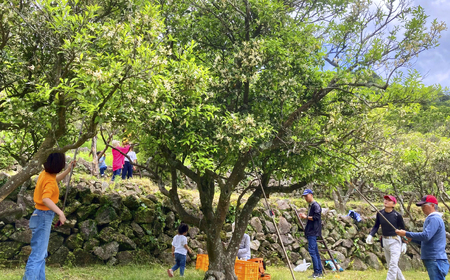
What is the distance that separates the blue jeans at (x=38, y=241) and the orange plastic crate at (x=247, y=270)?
177 inches

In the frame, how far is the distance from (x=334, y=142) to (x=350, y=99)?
1.09 metres

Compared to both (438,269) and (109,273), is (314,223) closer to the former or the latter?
(438,269)

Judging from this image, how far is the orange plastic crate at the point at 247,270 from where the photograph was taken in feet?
25.3

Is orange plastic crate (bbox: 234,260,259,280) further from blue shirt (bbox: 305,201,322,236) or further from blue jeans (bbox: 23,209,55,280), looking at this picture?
blue jeans (bbox: 23,209,55,280)

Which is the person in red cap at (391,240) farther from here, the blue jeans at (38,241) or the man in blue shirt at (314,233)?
the blue jeans at (38,241)

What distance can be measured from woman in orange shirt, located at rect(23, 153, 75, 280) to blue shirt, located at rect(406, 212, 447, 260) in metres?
5.70

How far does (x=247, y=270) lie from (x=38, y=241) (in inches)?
190

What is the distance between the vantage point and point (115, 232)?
30.8 feet

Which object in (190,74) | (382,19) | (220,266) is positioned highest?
(382,19)

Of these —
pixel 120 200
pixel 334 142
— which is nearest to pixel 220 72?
pixel 334 142

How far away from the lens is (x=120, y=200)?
32.1 ft

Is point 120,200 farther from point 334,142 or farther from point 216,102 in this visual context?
point 334,142

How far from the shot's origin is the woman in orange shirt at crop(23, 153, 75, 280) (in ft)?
14.7

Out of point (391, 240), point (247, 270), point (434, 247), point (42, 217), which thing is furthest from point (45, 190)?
point (391, 240)
